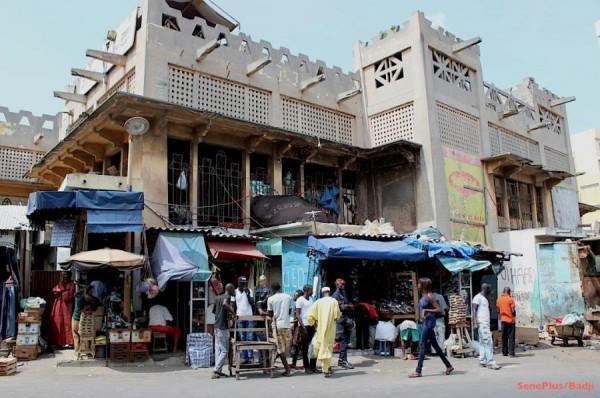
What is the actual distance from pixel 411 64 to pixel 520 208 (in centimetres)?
777

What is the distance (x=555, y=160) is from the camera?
25141mm

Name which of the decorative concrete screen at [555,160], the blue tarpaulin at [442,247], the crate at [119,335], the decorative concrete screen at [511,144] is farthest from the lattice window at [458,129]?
the crate at [119,335]

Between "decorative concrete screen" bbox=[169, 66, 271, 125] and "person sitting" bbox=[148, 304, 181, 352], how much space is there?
216 inches

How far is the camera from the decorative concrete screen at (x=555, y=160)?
968 inches

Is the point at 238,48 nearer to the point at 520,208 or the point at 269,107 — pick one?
the point at 269,107

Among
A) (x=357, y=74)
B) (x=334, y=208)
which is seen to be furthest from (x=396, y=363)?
(x=357, y=74)

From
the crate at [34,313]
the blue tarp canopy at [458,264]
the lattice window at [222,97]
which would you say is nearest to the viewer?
the crate at [34,313]

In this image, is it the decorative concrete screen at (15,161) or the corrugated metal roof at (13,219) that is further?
the decorative concrete screen at (15,161)

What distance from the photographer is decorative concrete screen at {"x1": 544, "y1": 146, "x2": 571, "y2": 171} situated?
80.7 ft

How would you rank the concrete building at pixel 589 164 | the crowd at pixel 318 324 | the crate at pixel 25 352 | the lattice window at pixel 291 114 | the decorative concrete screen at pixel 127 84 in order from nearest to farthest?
the crowd at pixel 318 324, the crate at pixel 25 352, the decorative concrete screen at pixel 127 84, the lattice window at pixel 291 114, the concrete building at pixel 589 164

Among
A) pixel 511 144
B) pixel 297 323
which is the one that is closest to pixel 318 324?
pixel 297 323

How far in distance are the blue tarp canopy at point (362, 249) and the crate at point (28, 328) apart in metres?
6.30

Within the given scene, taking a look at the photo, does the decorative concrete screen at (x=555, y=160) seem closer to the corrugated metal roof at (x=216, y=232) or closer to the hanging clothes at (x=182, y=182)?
the corrugated metal roof at (x=216, y=232)

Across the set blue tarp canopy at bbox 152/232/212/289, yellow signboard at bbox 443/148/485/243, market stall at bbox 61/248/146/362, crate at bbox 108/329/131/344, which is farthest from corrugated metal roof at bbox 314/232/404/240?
crate at bbox 108/329/131/344
